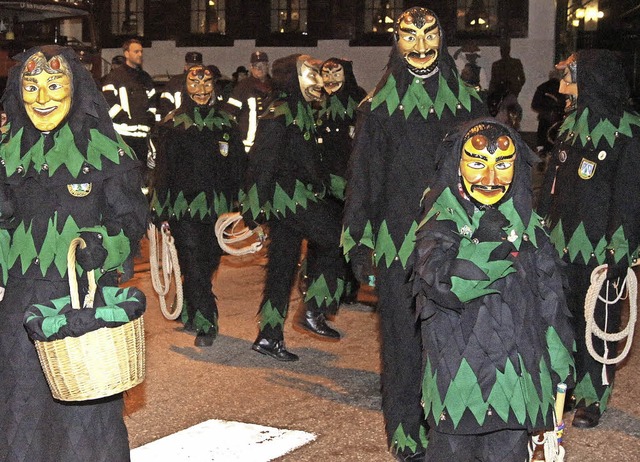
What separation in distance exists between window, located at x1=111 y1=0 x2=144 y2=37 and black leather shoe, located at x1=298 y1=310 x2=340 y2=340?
2383 cm

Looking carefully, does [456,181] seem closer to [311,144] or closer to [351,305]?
[311,144]

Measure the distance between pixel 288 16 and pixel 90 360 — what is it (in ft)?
88.7

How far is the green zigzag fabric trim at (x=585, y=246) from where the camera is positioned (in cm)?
679

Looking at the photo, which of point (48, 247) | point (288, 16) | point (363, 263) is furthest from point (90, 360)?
point (288, 16)

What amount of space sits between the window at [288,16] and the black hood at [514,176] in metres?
26.2

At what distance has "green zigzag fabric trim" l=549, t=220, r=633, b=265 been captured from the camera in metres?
6.79

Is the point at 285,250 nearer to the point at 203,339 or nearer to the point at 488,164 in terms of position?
the point at 203,339

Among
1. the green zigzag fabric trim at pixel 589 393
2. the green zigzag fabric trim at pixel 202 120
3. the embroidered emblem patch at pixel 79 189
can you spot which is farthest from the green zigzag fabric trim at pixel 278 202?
the embroidered emblem patch at pixel 79 189

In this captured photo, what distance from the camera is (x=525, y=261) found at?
15.6 feet

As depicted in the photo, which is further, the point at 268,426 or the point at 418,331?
the point at 268,426

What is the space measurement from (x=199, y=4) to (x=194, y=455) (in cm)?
2627

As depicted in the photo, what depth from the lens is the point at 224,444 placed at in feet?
21.9

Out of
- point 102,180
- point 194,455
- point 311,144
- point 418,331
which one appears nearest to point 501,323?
point 418,331

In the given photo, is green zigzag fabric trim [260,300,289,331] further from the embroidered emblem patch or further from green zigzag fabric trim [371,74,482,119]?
the embroidered emblem patch
